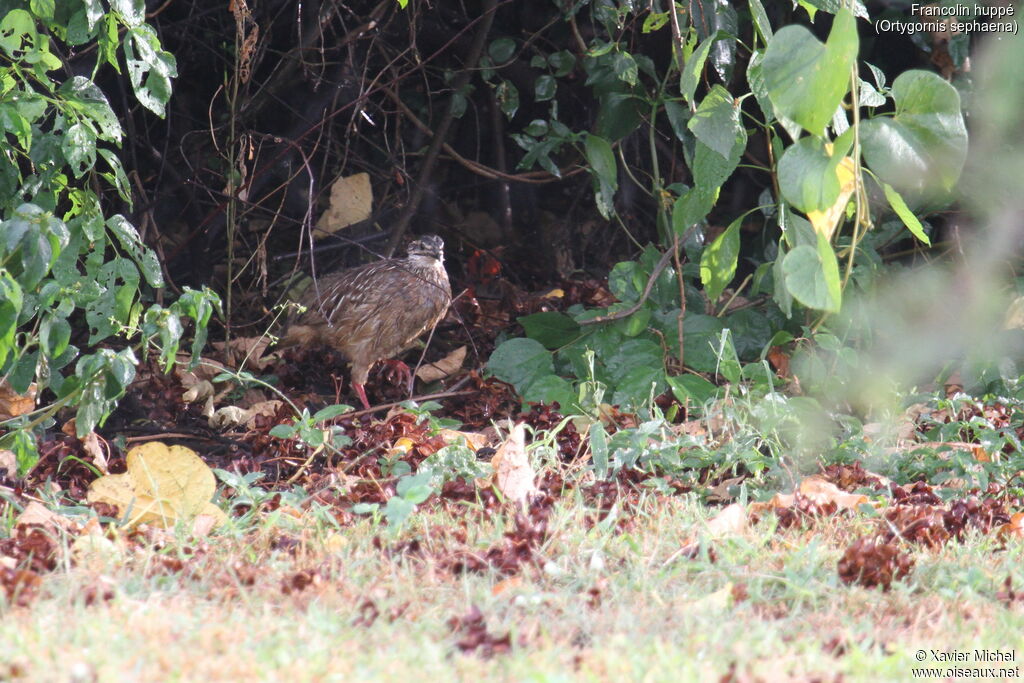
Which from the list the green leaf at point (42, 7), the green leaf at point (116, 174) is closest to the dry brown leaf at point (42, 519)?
the green leaf at point (116, 174)

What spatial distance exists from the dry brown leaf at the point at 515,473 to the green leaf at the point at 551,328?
6.28ft

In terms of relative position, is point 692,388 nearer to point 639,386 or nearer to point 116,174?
point 639,386

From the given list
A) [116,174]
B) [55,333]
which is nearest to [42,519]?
[55,333]

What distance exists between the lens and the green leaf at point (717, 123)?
351cm

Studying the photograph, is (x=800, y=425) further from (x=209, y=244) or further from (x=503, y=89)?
(x=209, y=244)

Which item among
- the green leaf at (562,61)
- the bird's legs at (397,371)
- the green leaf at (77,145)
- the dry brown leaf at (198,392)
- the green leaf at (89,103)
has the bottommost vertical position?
the bird's legs at (397,371)

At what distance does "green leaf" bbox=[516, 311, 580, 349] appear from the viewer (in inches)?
215

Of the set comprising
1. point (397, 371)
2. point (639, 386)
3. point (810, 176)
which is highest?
point (810, 176)

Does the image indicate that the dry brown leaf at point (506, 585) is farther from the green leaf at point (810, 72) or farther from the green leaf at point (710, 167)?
the green leaf at point (710, 167)

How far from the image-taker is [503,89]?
600 cm

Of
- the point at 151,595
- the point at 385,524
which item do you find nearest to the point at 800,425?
the point at 385,524

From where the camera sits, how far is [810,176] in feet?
8.38

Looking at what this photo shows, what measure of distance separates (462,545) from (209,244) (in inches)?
141

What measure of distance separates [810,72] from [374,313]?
3733 millimetres
